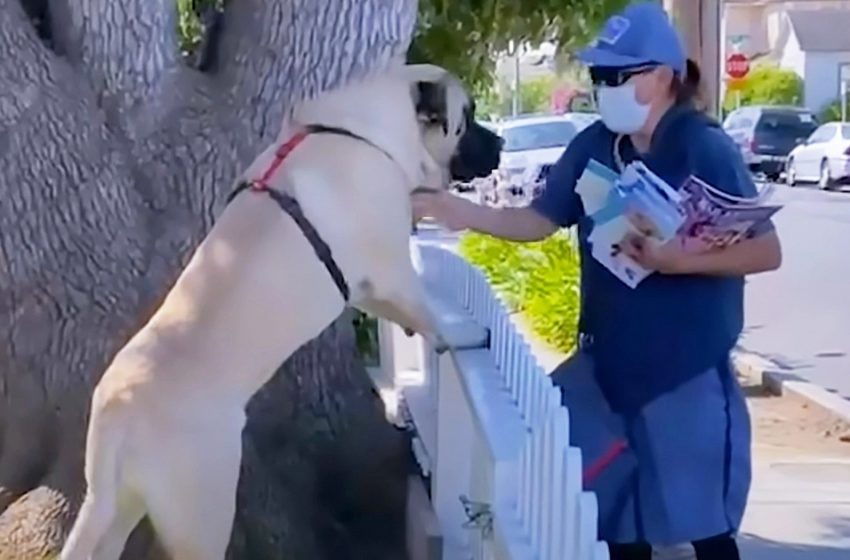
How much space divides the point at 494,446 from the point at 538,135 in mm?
26935

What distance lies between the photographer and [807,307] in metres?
17.6

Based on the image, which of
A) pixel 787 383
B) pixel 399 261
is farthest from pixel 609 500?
pixel 787 383

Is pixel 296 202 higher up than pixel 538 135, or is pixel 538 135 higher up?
pixel 296 202

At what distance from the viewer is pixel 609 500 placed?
4543mm

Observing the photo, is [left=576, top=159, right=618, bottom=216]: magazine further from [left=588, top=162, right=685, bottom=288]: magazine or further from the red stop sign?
the red stop sign

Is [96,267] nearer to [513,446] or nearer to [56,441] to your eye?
[56,441]

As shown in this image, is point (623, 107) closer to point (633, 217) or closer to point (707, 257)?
point (633, 217)

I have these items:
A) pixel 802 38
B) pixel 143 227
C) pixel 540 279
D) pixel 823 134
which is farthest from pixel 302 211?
pixel 802 38

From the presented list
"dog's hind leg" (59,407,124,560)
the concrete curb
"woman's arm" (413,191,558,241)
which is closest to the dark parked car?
the concrete curb

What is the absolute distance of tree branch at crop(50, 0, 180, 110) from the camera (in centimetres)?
585

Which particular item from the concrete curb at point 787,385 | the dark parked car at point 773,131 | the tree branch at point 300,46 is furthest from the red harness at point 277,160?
the dark parked car at point 773,131

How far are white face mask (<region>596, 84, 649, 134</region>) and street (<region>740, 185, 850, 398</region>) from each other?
4.59m

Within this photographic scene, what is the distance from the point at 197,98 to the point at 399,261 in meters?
1.46

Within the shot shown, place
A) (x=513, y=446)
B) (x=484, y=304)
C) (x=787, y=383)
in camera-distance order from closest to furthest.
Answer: (x=513, y=446), (x=484, y=304), (x=787, y=383)
